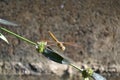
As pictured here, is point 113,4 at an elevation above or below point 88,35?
above

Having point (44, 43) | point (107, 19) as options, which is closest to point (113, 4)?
point (107, 19)

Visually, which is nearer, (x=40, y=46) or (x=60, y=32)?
(x=40, y=46)

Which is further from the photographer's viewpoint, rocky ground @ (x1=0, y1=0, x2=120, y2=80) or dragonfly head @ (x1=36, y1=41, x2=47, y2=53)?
rocky ground @ (x1=0, y1=0, x2=120, y2=80)

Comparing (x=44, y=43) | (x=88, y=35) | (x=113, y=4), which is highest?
(x=113, y=4)

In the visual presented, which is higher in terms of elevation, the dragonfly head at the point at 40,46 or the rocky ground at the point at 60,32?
the rocky ground at the point at 60,32

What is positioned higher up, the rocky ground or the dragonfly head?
the rocky ground

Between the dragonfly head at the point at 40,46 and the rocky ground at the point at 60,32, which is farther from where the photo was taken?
the rocky ground at the point at 60,32

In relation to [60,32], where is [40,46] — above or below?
below

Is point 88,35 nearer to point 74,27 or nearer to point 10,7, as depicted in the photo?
point 74,27
